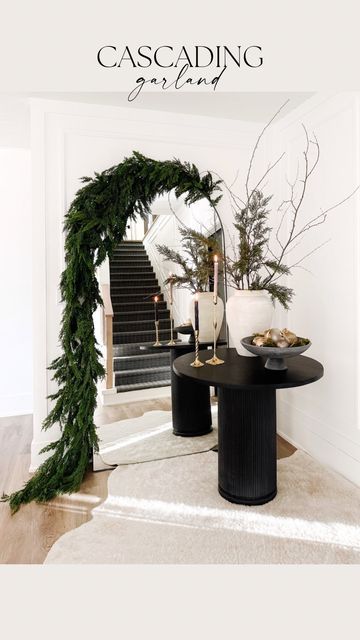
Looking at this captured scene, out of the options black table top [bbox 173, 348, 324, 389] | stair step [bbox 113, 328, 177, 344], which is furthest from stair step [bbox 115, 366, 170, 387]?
black table top [bbox 173, 348, 324, 389]

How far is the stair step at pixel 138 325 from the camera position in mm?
2588

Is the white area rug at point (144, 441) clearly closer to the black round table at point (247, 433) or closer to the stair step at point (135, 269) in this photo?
the black round table at point (247, 433)

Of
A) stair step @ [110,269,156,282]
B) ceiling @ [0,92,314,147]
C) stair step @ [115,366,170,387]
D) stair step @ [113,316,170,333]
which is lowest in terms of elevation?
stair step @ [115,366,170,387]

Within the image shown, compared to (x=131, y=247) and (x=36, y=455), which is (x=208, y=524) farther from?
(x=131, y=247)

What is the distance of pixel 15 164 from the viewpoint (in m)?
3.47

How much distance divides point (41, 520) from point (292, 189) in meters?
2.63

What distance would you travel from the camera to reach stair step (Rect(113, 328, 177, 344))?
259 centimetres

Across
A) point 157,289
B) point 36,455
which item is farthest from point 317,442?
point 36,455

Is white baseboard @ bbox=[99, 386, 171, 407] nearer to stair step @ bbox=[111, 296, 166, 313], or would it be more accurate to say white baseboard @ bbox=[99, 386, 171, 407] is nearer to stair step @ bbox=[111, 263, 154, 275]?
stair step @ bbox=[111, 296, 166, 313]

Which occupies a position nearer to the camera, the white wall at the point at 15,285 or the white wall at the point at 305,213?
the white wall at the point at 305,213

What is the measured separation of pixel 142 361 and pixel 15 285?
1669 mm

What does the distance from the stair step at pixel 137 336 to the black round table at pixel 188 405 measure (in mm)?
96

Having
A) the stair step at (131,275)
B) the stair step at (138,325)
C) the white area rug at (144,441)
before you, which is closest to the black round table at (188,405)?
the white area rug at (144,441)

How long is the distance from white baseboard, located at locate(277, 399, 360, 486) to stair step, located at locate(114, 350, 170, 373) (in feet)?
3.25
